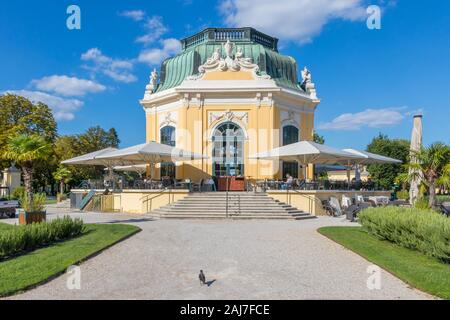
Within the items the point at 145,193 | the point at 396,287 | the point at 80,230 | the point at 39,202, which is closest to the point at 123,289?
the point at 396,287

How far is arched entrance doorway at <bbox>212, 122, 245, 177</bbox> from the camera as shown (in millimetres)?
23625

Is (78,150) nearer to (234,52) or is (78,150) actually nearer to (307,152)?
(234,52)

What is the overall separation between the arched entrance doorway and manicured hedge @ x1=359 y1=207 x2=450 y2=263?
1256cm

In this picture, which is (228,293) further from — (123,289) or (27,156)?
(27,156)

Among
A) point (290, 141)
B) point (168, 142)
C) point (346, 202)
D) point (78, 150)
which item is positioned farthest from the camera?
point (78, 150)

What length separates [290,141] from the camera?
24906mm

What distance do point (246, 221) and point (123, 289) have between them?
9.82 meters

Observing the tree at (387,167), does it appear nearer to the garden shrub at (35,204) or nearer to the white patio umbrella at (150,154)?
the white patio umbrella at (150,154)

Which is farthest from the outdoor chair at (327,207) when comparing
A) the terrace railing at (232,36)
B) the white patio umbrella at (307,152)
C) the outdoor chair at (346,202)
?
the terrace railing at (232,36)

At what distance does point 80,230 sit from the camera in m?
11.2

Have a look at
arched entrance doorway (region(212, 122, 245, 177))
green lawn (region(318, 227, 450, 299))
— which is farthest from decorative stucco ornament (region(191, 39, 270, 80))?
green lawn (region(318, 227, 450, 299))

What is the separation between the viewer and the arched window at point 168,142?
79.7ft

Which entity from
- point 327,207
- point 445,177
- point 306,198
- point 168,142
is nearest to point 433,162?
point 445,177

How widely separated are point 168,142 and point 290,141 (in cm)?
815
